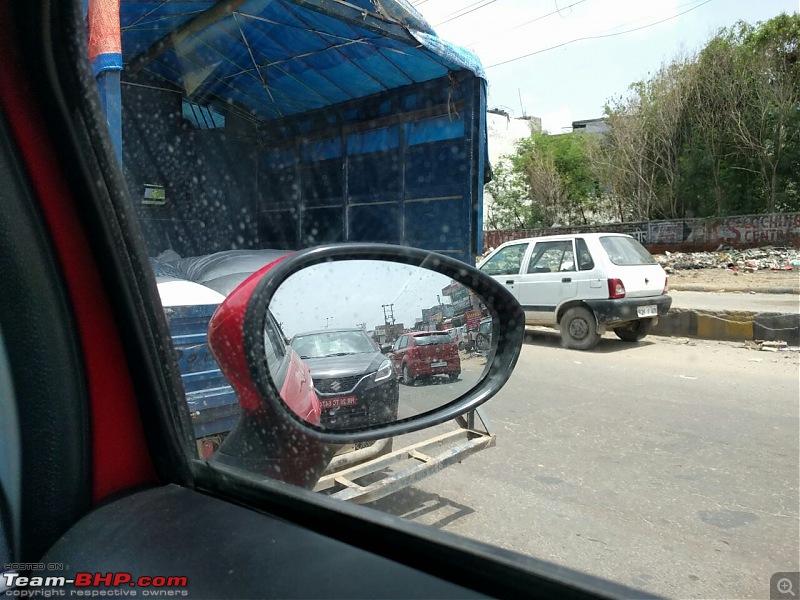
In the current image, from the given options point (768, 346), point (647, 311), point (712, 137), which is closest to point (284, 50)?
point (647, 311)

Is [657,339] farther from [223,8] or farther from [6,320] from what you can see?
[6,320]

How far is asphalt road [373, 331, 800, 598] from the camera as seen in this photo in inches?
115

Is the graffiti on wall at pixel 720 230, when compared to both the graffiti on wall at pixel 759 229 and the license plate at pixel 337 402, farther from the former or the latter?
the license plate at pixel 337 402

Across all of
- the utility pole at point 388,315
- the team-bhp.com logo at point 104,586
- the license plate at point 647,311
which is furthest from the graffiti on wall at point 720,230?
the team-bhp.com logo at point 104,586

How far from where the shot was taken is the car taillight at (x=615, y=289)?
870cm

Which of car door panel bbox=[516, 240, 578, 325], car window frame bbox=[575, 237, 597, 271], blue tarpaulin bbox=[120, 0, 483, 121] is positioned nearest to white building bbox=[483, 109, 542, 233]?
car door panel bbox=[516, 240, 578, 325]

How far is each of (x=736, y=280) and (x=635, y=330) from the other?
9.14 meters

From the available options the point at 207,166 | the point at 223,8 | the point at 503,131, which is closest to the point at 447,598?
the point at 223,8

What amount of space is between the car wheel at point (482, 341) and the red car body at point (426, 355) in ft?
0.40

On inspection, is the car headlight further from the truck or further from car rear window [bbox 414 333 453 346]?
the truck

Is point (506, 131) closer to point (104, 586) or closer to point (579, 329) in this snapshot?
point (579, 329)

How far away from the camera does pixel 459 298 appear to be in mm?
1776

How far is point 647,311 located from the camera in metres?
9.00

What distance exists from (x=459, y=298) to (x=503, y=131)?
35419mm
